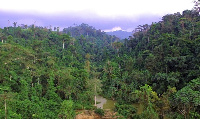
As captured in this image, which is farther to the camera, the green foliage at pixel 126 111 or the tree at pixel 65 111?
the green foliage at pixel 126 111

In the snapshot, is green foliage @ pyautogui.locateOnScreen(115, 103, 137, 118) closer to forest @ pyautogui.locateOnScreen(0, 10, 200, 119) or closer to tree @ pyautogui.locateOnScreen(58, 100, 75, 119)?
forest @ pyautogui.locateOnScreen(0, 10, 200, 119)

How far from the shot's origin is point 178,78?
19.6 m

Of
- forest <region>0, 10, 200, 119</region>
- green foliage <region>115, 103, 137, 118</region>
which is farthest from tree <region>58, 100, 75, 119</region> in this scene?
green foliage <region>115, 103, 137, 118</region>

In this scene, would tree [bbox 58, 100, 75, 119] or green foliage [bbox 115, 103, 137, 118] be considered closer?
tree [bbox 58, 100, 75, 119]

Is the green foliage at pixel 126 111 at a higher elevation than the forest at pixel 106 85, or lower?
lower

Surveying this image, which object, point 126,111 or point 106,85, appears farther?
point 106,85

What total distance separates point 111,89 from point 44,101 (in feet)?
32.4

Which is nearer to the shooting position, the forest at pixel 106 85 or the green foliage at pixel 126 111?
the forest at pixel 106 85

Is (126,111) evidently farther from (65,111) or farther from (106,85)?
(106,85)

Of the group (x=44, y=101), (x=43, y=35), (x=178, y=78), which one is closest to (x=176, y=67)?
(x=178, y=78)

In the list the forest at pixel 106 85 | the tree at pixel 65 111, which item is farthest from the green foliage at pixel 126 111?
the tree at pixel 65 111

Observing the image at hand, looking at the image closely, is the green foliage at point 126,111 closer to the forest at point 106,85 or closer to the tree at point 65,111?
the forest at point 106,85

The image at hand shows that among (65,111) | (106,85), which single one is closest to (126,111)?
(65,111)

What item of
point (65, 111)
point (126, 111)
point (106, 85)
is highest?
point (65, 111)
